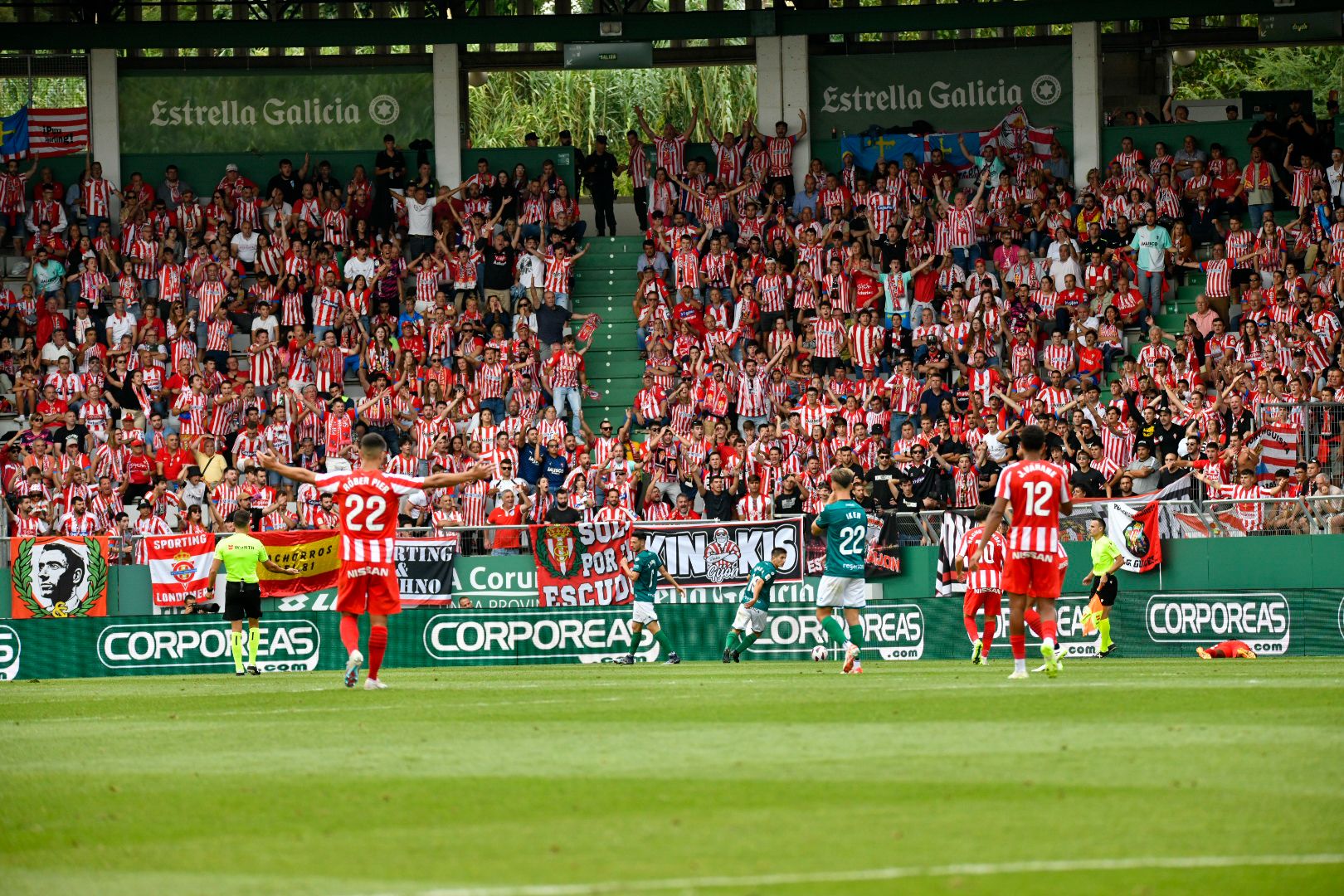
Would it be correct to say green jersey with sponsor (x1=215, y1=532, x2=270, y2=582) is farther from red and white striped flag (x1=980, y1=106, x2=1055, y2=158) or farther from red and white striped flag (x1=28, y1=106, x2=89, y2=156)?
red and white striped flag (x1=980, y1=106, x2=1055, y2=158)

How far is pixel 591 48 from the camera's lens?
34.8m

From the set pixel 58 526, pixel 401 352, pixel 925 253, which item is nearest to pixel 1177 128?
pixel 925 253

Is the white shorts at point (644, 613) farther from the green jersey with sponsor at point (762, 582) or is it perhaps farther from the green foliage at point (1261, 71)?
the green foliage at point (1261, 71)

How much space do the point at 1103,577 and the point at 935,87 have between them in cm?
1731

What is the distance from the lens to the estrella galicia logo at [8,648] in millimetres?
25828

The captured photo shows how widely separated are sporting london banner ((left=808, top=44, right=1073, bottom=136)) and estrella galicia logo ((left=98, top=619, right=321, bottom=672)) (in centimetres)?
1710

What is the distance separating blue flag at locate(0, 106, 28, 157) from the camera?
1468 inches

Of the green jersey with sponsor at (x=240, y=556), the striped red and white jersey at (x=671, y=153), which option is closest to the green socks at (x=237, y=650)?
the green jersey with sponsor at (x=240, y=556)

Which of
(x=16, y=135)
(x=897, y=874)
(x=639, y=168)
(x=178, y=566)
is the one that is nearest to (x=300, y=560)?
(x=178, y=566)

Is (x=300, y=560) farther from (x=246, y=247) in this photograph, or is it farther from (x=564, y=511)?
(x=246, y=247)

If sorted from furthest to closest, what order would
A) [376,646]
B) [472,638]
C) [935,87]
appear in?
[935,87], [472,638], [376,646]

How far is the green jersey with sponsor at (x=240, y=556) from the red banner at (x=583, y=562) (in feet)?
17.9

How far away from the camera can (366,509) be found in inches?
590

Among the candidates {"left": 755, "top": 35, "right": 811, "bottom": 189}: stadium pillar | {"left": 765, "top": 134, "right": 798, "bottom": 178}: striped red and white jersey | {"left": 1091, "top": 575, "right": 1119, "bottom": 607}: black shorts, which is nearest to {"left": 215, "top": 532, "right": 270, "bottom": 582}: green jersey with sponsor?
{"left": 1091, "top": 575, "right": 1119, "bottom": 607}: black shorts
